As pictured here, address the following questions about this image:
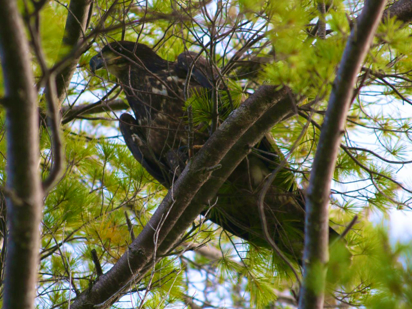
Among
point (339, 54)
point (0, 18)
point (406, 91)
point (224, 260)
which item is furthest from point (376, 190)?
point (0, 18)

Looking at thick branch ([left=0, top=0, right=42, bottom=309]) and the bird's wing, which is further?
the bird's wing

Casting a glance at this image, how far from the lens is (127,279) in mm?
2484

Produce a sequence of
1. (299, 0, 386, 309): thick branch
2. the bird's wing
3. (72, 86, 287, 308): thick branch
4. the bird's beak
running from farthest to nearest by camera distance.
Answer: the bird's beak → the bird's wing → (72, 86, 287, 308): thick branch → (299, 0, 386, 309): thick branch

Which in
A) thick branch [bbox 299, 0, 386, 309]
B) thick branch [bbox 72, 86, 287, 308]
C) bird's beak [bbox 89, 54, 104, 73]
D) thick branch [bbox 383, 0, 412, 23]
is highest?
bird's beak [bbox 89, 54, 104, 73]

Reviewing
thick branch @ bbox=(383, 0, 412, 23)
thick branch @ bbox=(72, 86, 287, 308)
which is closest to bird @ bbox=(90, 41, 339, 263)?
thick branch @ bbox=(72, 86, 287, 308)

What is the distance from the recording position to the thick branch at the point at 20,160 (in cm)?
100

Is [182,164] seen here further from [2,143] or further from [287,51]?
[287,51]

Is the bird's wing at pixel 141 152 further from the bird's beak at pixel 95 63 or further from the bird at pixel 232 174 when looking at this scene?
the bird's beak at pixel 95 63

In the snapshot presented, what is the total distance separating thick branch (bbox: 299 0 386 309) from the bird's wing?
1.83 meters

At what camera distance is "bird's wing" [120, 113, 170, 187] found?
3.13m

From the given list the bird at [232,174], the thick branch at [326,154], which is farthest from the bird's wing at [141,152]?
the thick branch at [326,154]

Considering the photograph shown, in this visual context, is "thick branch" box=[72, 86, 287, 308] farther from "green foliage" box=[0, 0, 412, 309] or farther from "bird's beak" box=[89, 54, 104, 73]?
"bird's beak" box=[89, 54, 104, 73]

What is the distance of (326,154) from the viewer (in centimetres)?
122

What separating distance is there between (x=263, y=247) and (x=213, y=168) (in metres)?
1.04
